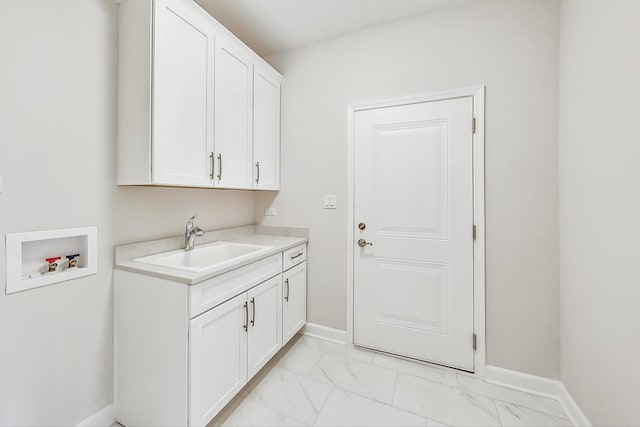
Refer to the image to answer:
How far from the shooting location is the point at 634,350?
3.38 ft

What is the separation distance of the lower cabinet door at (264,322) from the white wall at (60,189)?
76 centimetres

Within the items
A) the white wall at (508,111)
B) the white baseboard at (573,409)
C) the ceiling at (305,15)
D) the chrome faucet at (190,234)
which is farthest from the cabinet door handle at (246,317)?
the ceiling at (305,15)

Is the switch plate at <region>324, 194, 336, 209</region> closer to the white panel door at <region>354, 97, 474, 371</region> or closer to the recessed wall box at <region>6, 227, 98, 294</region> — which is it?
the white panel door at <region>354, 97, 474, 371</region>

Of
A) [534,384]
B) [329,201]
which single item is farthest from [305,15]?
[534,384]

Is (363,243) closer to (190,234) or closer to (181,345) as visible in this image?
(190,234)

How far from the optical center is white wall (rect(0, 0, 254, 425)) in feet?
3.59

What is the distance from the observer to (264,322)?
1.74 meters

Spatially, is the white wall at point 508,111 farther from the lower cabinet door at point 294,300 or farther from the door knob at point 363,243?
the lower cabinet door at point 294,300

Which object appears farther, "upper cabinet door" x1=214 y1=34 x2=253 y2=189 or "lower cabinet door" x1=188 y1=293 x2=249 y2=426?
"upper cabinet door" x1=214 y1=34 x2=253 y2=189

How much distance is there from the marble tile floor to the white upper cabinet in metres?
1.37

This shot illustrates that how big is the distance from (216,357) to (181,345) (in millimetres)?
223

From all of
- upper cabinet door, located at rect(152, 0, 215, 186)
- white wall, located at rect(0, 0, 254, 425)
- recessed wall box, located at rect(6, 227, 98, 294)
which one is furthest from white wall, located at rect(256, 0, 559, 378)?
recessed wall box, located at rect(6, 227, 98, 294)

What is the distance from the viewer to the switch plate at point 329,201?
2.23 metres

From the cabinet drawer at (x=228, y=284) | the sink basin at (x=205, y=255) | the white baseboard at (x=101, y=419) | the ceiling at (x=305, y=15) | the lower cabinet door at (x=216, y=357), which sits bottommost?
the white baseboard at (x=101, y=419)
